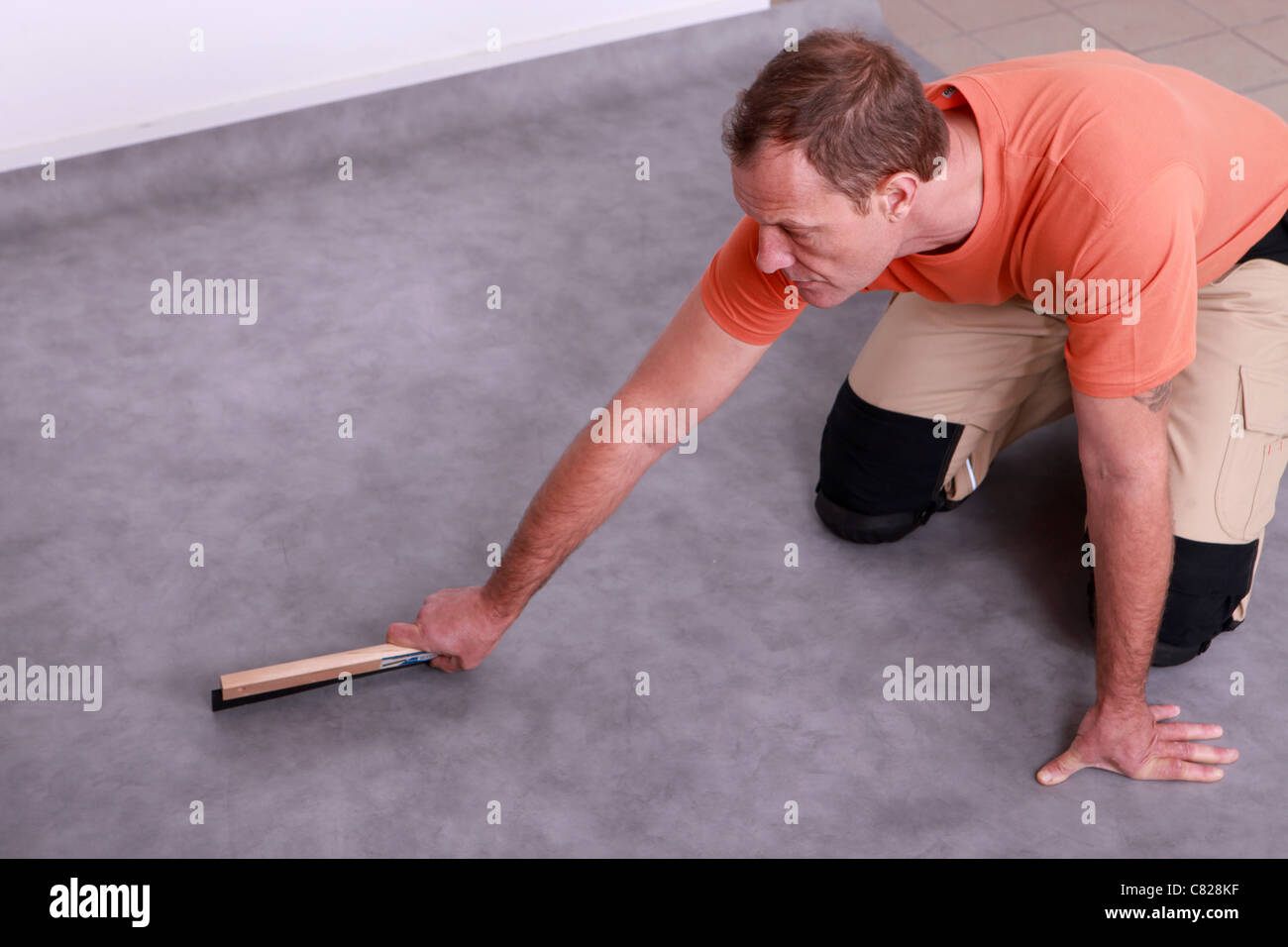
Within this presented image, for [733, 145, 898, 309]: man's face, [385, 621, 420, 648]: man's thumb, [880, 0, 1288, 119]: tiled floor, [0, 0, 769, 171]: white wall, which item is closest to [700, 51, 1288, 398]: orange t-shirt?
[733, 145, 898, 309]: man's face

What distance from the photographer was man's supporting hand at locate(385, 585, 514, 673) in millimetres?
1768

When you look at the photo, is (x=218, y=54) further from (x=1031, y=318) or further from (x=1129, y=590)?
(x=1129, y=590)

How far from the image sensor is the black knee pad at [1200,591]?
5.94 ft

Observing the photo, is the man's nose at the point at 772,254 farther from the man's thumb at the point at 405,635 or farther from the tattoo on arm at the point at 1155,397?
the man's thumb at the point at 405,635

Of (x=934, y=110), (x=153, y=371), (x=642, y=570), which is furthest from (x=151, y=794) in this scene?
(x=934, y=110)

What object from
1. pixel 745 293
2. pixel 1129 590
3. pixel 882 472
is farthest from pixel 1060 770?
pixel 745 293

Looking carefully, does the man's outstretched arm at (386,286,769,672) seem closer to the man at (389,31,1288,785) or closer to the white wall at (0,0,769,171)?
the man at (389,31,1288,785)

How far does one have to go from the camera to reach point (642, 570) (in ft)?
6.68

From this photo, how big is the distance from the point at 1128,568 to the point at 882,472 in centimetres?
50

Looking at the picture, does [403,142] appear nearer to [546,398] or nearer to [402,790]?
[546,398]

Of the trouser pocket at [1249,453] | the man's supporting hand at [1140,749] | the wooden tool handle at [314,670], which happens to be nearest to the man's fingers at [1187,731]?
the man's supporting hand at [1140,749]

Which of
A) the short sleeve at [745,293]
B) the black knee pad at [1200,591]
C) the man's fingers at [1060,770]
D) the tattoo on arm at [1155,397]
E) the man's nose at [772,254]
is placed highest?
the man's nose at [772,254]

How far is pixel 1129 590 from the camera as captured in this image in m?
1.58

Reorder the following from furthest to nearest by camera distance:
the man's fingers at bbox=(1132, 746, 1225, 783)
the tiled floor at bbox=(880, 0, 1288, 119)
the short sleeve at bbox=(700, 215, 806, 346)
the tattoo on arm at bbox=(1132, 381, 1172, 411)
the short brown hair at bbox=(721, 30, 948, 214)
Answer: the tiled floor at bbox=(880, 0, 1288, 119)
the man's fingers at bbox=(1132, 746, 1225, 783)
the short sleeve at bbox=(700, 215, 806, 346)
the tattoo on arm at bbox=(1132, 381, 1172, 411)
the short brown hair at bbox=(721, 30, 948, 214)
